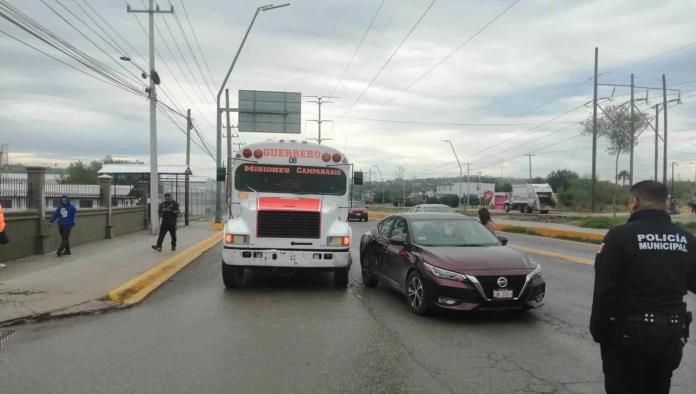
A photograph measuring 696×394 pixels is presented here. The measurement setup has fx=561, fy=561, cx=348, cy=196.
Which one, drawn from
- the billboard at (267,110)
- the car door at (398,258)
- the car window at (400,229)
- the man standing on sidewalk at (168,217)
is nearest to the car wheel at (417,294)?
the car door at (398,258)

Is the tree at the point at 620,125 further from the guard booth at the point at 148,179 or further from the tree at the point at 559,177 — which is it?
the tree at the point at 559,177

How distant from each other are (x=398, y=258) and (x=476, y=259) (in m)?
1.56

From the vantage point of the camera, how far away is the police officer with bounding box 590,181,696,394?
3090mm

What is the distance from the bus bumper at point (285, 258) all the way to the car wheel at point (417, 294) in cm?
195

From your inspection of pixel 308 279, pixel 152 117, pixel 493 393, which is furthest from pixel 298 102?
pixel 493 393

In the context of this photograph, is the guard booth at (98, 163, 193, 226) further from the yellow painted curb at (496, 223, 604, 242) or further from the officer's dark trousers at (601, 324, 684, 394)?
the officer's dark trousers at (601, 324, 684, 394)

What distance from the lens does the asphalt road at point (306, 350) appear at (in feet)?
16.4

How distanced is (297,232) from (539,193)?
158 ft

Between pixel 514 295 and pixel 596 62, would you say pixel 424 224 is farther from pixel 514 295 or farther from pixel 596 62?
pixel 596 62

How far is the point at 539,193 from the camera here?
5403 cm

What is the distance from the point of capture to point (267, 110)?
108 ft

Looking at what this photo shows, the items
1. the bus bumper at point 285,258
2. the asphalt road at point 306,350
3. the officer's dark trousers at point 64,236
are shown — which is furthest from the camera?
the officer's dark trousers at point 64,236

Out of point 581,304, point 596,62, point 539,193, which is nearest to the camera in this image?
point 581,304

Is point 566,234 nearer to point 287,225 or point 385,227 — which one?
point 385,227
